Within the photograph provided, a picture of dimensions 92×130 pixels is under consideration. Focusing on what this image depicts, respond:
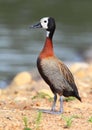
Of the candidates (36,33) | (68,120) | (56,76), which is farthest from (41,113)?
(36,33)

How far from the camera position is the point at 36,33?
2242cm

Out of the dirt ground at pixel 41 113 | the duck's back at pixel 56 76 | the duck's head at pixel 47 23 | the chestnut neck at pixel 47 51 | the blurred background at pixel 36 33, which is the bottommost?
the blurred background at pixel 36 33

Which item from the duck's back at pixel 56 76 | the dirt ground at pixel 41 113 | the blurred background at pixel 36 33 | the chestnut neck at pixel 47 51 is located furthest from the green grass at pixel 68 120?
the blurred background at pixel 36 33

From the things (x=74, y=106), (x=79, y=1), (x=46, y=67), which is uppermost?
(x=46, y=67)

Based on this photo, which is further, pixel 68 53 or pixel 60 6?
pixel 60 6

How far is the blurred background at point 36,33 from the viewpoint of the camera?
60.7ft

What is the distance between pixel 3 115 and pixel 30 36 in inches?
558

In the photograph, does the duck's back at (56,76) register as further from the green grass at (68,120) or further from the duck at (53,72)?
the green grass at (68,120)

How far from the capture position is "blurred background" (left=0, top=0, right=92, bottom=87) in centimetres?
1852

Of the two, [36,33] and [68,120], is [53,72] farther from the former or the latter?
[36,33]

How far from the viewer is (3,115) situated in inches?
310

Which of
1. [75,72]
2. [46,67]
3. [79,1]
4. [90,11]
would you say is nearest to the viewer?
[46,67]

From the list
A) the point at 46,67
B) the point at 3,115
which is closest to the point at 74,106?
the point at 46,67

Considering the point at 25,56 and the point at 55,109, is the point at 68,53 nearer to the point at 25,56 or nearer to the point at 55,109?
the point at 25,56
